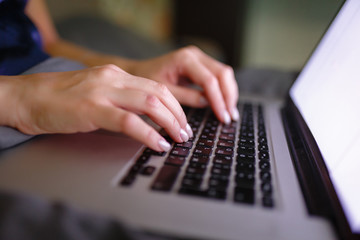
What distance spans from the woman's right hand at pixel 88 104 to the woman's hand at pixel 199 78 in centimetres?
17

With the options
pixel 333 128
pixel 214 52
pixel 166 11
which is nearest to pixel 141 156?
pixel 333 128

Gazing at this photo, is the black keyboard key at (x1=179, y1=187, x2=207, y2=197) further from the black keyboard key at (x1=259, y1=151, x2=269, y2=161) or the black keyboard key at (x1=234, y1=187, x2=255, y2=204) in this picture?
the black keyboard key at (x1=259, y1=151, x2=269, y2=161)

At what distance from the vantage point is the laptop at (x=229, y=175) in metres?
0.24

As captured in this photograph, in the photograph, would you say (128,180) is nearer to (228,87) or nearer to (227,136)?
(227,136)

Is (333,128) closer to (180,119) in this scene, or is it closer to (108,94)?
(180,119)

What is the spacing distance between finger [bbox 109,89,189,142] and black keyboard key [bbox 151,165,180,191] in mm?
74

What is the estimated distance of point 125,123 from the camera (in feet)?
1.05

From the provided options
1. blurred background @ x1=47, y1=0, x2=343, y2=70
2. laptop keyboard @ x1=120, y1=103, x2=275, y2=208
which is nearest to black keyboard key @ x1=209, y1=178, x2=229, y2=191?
laptop keyboard @ x1=120, y1=103, x2=275, y2=208

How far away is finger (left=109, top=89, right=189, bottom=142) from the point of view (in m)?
0.34

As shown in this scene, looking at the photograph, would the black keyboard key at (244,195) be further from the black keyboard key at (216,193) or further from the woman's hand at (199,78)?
the woman's hand at (199,78)

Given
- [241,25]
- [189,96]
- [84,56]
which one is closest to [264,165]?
[189,96]

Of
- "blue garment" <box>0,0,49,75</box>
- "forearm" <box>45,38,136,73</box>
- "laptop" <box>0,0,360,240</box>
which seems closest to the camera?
"laptop" <box>0,0,360,240</box>

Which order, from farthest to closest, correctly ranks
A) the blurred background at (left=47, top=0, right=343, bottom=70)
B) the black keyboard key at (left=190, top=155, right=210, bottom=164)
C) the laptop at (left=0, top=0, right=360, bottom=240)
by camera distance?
the blurred background at (left=47, top=0, right=343, bottom=70)
the black keyboard key at (left=190, top=155, right=210, bottom=164)
the laptop at (left=0, top=0, right=360, bottom=240)

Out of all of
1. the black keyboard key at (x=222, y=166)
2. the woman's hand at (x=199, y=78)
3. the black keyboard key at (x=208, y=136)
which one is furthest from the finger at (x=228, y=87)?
the black keyboard key at (x=222, y=166)
